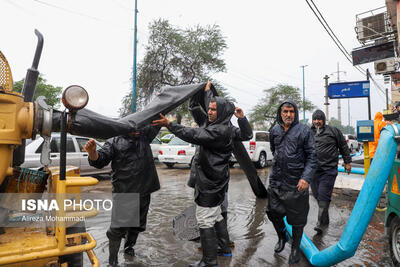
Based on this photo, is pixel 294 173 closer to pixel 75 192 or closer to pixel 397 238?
pixel 397 238

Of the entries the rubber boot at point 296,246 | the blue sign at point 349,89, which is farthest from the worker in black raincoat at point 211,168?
the blue sign at point 349,89

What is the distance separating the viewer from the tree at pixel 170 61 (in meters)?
20.9

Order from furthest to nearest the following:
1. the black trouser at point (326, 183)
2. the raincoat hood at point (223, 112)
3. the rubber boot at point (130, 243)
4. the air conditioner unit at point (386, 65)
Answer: the air conditioner unit at point (386, 65) < the black trouser at point (326, 183) < the rubber boot at point (130, 243) < the raincoat hood at point (223, 112)

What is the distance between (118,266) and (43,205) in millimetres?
1268

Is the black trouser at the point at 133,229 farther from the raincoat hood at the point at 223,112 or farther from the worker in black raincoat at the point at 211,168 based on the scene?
the raincoat hood at the point at 223,112

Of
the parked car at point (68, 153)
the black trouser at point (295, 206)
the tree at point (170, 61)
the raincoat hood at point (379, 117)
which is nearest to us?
the black trouser at point (295, 206)

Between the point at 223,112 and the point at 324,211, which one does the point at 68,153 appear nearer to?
the point at 223,112

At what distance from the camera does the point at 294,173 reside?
10.6 ft

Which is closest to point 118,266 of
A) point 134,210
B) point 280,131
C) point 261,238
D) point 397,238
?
point 134,210

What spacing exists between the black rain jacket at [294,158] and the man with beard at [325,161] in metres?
1.43

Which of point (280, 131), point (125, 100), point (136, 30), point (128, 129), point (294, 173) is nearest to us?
point (128, 129)

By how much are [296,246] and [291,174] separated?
33.7 inches

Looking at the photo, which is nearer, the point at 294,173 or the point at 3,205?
the point at 3,205

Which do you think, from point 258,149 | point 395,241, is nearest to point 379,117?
point 395,241
